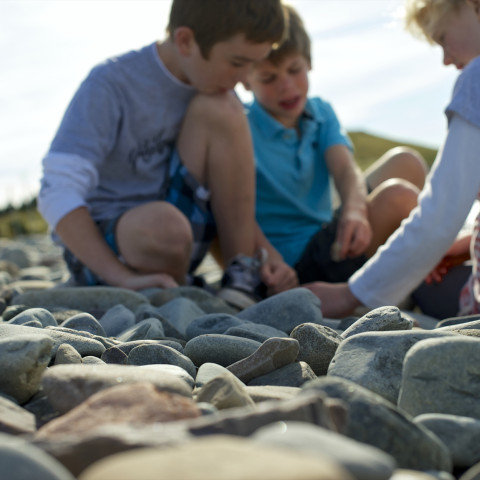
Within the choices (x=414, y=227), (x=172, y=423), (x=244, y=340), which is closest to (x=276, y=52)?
(x=414, y=227)

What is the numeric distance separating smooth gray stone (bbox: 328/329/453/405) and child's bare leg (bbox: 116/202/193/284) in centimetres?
170

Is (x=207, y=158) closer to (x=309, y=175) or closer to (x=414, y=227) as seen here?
(x=309, y=175)

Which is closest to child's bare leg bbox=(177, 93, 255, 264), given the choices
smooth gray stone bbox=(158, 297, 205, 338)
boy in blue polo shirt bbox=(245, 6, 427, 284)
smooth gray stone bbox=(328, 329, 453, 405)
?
boy in blue polo shirt bbox=(245, 6, 427, 284)

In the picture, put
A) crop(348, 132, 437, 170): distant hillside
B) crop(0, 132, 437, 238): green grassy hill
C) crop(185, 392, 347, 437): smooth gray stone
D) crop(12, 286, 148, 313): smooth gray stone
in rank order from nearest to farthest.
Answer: crop(185, 392, 347, 437): smooth gray stone
crop(12, 286, 148, 313): smooth gray stone
crop(0, 132, 437, 238): green grassy hill
crop(348, 132, 437, 170): distant hillside

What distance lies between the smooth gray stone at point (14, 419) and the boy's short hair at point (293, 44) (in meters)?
2.80

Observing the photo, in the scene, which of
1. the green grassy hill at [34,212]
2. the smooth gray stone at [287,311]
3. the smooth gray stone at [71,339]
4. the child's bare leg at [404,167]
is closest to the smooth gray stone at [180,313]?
the smooth gray stone at [287,311]

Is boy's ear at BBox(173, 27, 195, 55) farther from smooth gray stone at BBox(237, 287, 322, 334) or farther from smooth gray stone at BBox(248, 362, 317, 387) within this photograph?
smooth gray stone at BBox(248, 362, 317, 387)

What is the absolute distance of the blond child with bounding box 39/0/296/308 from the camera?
2.96m

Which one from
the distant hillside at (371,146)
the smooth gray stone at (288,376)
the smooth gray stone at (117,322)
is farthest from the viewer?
the distant hillside at (371,146)

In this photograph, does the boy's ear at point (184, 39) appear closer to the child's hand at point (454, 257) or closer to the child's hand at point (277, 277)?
the child's hand at point (277, 277)

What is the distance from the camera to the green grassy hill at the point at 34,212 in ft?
76.2

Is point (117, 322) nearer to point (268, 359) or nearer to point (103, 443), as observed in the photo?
point (268, 359)

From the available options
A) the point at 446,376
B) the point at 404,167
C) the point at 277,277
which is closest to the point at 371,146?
the point at 404,167

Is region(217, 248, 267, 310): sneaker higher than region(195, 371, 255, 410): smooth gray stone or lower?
lower
